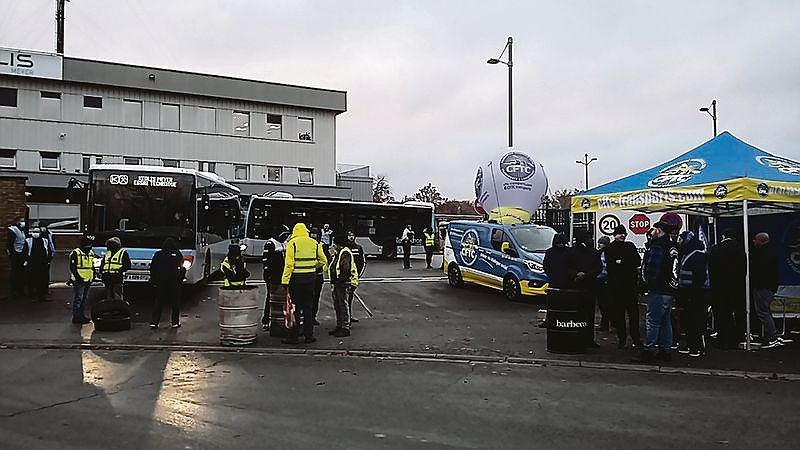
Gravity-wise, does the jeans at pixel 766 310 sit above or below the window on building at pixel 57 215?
below

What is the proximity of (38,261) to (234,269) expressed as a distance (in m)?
7.71

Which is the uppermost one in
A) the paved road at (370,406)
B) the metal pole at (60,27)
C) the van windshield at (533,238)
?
the metal pole at (60,27)

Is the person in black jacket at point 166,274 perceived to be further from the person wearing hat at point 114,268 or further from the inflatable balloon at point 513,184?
the inflatable balloon at point 513,184

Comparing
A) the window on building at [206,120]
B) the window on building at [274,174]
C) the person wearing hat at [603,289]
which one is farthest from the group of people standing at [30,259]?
the window on building at [274,174]

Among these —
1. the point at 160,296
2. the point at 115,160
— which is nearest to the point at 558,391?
the point at 160,296

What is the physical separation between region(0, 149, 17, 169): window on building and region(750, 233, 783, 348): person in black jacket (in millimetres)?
Result: 37987

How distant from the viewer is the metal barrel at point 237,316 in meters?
12.0

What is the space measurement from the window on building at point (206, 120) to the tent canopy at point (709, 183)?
3427 cm

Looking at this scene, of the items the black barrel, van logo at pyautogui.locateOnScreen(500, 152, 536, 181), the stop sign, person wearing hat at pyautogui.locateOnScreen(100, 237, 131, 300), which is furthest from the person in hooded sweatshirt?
van logo at pyautogui.locateOnScreen(500, 152, 536, 181)

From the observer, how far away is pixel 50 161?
133ft

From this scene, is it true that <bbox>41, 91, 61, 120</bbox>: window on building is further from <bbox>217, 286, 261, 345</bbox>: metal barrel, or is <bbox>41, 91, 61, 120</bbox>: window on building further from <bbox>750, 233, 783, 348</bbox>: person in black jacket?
<bbox>750, 233, 783, 348</bbox>: person in black jacket

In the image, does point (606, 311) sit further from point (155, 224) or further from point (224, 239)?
point (224, 239)

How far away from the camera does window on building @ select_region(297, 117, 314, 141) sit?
155 feet

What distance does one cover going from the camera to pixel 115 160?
41.8m
